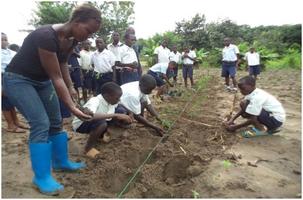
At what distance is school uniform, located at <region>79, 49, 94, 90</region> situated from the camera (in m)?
7.49

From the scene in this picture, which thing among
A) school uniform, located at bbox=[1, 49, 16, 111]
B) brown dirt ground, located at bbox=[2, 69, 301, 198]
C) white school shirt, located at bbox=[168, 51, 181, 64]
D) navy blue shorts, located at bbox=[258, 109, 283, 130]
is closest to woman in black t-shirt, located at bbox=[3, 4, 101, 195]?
brown dirt ground, located at bbox=[2, 69, 301, 198]

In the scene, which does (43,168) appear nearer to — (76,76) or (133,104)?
(133,104)

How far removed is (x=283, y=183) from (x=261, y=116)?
162 centimetres

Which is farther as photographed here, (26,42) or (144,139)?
(144,139)

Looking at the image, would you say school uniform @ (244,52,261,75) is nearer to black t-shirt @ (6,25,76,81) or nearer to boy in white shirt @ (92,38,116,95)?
boy in white shirt @ (92,38,116,95)

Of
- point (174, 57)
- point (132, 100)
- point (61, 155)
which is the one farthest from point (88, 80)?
point (174, 57)

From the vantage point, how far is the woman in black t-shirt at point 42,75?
2711mm

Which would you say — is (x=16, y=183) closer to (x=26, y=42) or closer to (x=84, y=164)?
(x=84, y=164)

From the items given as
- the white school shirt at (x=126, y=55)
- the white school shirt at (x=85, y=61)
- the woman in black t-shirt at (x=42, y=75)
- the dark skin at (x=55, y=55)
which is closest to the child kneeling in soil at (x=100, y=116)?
the woman in black t-shirt at (x=42, y=75)

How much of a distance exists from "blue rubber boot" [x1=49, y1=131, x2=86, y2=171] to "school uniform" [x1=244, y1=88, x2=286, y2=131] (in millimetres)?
2462

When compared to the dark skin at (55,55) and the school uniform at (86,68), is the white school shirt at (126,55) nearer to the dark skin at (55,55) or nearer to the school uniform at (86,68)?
the school uniform at (86,68)

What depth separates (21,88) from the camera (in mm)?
2803

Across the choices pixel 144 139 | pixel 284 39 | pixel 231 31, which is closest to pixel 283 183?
pixel 144 139

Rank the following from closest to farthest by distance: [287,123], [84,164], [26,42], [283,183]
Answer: [26,42], [283,183], [84,164], [287,123]
